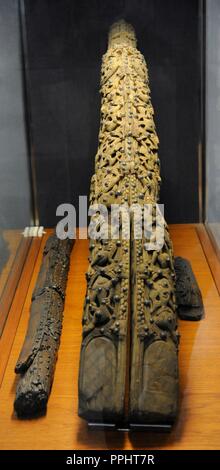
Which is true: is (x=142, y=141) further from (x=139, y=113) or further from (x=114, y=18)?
(x=114, y=18)

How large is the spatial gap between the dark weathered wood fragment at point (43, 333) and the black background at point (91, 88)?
0.72 ft

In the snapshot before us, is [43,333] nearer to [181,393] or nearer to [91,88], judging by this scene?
[181,393]

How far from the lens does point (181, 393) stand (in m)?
1.78

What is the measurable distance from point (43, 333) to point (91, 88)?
880 mm

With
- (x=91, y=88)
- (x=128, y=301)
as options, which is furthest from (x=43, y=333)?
(x=91, y=88)

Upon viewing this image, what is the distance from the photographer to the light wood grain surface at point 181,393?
5.27 feet

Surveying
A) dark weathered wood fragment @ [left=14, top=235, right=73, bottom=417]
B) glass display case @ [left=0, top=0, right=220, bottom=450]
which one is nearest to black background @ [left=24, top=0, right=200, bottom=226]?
glass display case @ [left=0, top=0, right=220, bottom=450]

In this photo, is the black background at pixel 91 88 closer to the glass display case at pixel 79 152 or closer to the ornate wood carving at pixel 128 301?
the glass display case at pixel 79 152

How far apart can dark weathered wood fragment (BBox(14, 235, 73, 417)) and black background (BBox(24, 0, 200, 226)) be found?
221mm

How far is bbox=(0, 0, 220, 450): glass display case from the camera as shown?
1.87m

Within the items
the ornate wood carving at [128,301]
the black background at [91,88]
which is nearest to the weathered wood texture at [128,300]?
the ornate wood carving at [128,301]

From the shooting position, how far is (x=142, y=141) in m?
1.99
